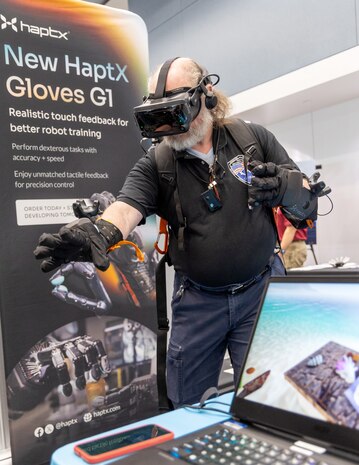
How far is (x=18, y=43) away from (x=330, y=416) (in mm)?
2128

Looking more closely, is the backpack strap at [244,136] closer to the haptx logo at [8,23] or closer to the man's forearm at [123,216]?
the man's forearm at [123,216]

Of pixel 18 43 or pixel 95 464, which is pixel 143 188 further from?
pixel 18 43

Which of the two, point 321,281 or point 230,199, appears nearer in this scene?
point 321,281

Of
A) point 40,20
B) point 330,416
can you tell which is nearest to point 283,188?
point 330,416

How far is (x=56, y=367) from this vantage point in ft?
7.61

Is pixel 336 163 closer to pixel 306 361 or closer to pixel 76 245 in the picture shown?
pixel 76 245

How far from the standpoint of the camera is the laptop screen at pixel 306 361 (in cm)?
69

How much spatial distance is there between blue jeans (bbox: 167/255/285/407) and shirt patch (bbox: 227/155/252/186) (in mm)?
330

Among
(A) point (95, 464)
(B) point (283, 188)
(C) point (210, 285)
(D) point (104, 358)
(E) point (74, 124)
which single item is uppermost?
(E) point (74, 124)

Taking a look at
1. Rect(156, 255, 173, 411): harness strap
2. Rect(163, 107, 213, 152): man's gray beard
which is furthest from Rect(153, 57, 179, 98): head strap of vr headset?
Rect(156, 255, 173, 411): harness strap

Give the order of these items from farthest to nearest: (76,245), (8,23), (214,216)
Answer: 1. (8,23)
2. (214,216)
3. (76,245)

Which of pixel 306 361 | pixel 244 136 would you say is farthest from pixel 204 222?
pixel 306 361

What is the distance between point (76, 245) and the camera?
3.81 ft

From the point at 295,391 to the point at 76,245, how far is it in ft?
2.10
